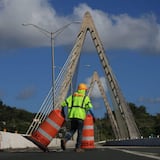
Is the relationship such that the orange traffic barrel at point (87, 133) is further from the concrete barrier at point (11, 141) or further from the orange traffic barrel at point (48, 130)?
the concrete barrier at point (11, 141)

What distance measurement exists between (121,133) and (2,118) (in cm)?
5342

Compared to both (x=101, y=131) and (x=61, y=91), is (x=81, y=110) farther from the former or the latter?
(x=101, y=131)

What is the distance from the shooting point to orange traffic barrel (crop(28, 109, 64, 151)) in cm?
1803

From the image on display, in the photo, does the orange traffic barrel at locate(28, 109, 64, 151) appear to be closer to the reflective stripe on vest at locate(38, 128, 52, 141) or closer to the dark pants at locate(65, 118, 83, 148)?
the reflective stripe on vest at locate(38, 128, 52, 141)

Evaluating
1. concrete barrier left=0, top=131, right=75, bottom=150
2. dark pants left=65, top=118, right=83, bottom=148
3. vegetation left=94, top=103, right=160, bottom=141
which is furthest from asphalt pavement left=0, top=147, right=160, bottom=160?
vegetation left=94, top=103, right=160, bottom=141

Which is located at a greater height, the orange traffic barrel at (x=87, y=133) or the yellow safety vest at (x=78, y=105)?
the yellow safety vest at (x=78, y=105)

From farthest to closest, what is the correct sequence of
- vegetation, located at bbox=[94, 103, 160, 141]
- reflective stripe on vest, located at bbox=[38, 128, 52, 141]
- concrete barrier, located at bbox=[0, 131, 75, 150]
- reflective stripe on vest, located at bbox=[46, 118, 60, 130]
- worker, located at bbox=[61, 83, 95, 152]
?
vegetation, located at bbox=[94, 103, 160, 141] < concrete barrier, located at bbox=[0, 131, 75, 150] < reflective stripe on vest, located at bbox=[38, 128, 52, 141] < reflective stripe on vest, located at bbox=[46, 118, 60, 130] < worker, located at bbox=[61, 83, 95, 152]

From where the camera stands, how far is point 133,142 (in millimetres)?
54250

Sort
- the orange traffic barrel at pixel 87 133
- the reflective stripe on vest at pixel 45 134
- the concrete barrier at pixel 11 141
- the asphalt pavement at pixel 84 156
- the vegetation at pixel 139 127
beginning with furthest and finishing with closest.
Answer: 1. the vegetation at pixel 139 127
2. the concrete barrier at pixel 11 141
3. the orange traffic barrel at pixel 87 133
4. the reflective stripe on vest at pixel 45 134
5. the asphalt pavement at pixel 84 156

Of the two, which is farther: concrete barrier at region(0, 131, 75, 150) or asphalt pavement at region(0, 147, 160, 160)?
concrete barrier at region(0, 131, 75, 150)

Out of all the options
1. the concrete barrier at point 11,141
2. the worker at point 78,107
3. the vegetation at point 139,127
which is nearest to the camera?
the worker at point 78,107

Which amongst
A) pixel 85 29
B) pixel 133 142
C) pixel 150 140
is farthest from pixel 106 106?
pixel 150 140

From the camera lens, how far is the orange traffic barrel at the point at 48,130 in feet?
59.2

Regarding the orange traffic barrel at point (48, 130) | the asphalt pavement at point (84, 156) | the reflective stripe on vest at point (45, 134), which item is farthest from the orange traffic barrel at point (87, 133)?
the asphalt pavement at point (84, 156)
